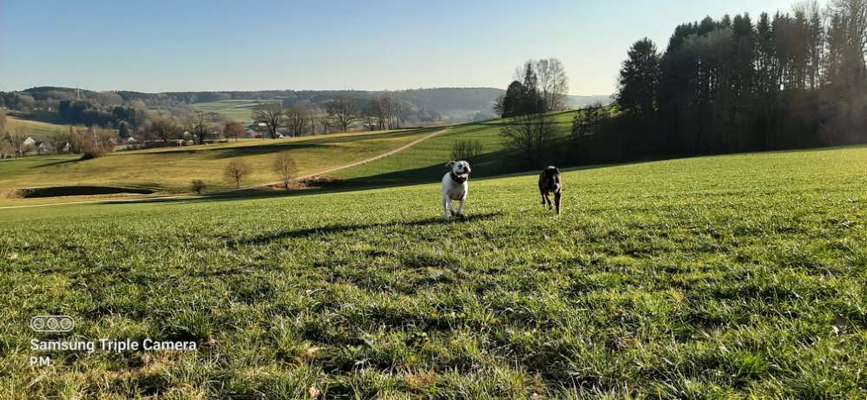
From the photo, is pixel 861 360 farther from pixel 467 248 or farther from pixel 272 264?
pixel 272 264

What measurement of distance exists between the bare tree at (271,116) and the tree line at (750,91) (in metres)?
97.9

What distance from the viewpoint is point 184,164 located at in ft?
273

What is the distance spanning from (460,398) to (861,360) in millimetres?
3063

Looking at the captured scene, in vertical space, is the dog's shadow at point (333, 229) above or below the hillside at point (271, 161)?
below

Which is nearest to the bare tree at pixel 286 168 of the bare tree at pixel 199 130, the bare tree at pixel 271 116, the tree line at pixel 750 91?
the tree line at pixel 750 91

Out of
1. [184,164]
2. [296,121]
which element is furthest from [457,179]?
[296,121]

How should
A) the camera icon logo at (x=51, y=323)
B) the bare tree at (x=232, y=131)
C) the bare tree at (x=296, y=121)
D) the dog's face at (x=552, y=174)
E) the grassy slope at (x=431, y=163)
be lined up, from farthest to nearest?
the bare tree at (x=296, y=121) → the bare tree at (x=232, y=131) → the grassy slope at (x=431, y=163) → the dog's face at (x=552, y=174) → the camera icon logo at (x=51, y=323)

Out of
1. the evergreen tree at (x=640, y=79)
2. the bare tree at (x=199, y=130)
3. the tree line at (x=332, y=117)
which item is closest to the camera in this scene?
the evergreen tree at (x=640, y=79)

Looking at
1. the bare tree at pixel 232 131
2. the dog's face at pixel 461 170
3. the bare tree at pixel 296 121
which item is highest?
the bare tree at pixel 296 121

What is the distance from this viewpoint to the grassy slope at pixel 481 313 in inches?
142

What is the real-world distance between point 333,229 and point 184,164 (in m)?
83.9

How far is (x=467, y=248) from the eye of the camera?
8422 millimetres

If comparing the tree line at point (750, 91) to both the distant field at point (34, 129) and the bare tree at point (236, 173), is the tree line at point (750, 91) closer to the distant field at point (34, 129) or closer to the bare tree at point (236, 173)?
the bare tree at point (236, 173)

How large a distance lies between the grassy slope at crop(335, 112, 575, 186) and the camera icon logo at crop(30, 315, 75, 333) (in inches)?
2284
